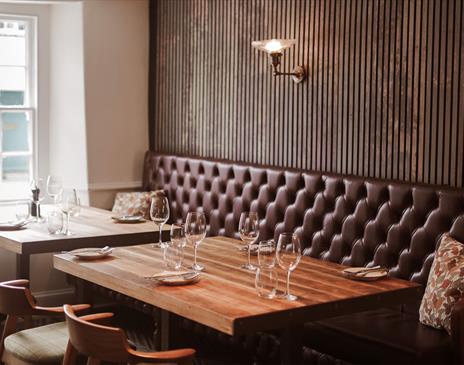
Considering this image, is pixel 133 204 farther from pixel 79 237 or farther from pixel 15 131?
pixel 79 237

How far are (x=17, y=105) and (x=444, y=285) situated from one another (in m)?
4.16

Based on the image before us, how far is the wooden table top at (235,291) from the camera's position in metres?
2.95

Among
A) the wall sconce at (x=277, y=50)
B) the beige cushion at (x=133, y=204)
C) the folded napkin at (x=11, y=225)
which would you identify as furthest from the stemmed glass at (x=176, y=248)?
the beige cushion at (x=133, y=204)

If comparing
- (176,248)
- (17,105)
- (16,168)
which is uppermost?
(17,105)

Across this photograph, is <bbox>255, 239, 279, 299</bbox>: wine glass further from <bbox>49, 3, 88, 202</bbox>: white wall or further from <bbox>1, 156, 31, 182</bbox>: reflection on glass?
<bbox>1, 156, 31, 182</bbox>: reflection on glass

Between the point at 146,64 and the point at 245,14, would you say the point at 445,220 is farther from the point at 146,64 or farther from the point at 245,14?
the point at 146,64

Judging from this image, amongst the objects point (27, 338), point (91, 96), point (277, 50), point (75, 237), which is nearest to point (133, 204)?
point (91, 96)

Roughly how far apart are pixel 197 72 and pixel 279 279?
3.19 meters

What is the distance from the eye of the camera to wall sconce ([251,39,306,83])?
17.3 feet

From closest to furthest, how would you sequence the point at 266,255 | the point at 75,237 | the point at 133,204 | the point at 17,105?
the point at 266,255
the point at 75,237
the point at 133,204
the point at 17,105

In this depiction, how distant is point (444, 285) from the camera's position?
12.6 feet

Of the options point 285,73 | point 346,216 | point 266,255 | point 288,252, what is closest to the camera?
point 288,252

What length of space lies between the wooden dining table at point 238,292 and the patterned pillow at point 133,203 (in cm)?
212

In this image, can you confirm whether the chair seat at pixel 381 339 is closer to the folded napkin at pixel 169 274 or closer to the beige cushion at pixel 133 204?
the folded napkin at pixel 169 274
